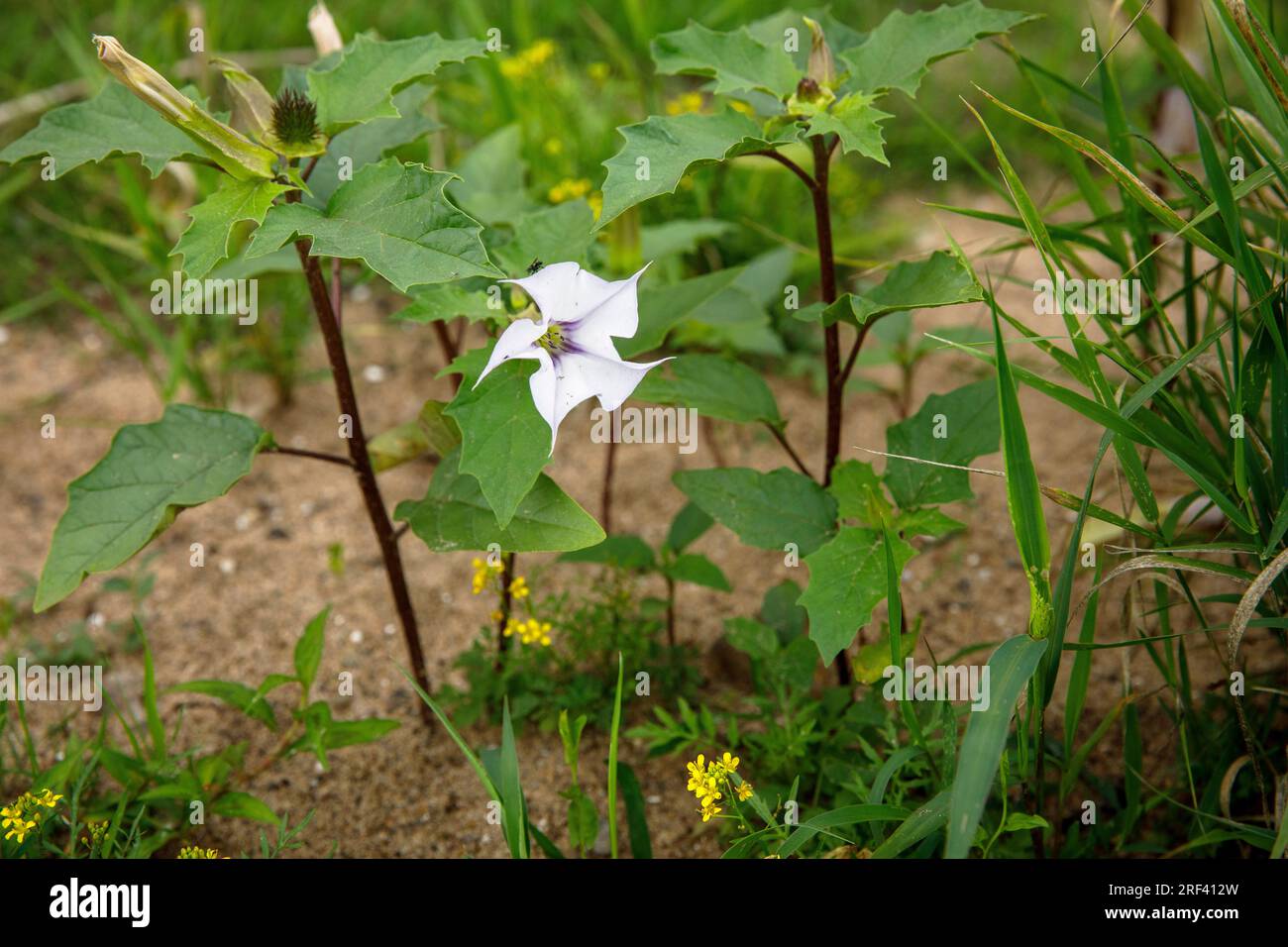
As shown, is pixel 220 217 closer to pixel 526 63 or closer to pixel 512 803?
pixel 512 803

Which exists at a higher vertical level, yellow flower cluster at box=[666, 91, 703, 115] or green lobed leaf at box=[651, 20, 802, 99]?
yellow flower cluster at box=[666, 91, 703, 115]

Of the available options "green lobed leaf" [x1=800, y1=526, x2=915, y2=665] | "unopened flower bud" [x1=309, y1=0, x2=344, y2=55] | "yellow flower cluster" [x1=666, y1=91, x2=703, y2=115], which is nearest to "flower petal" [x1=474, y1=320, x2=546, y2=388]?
"green lobed leaf" [x1=800, y1=526, x2=915, y2=665]

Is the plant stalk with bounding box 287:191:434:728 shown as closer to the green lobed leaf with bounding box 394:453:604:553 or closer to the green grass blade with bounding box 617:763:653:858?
the green lobed leaf with bounding box 394:453:604:553

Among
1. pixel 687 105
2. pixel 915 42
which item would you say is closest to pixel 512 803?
pixel 915 42

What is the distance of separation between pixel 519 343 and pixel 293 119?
0.46m

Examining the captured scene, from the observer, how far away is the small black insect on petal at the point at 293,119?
59.7 inches

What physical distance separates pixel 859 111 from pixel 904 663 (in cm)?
81

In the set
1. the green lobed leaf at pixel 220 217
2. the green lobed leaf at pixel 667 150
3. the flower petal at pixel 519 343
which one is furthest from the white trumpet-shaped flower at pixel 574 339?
the green lobed leaf at pixel 220 217

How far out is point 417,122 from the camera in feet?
5.90

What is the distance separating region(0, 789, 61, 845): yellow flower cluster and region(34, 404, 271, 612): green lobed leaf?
11.1 inches

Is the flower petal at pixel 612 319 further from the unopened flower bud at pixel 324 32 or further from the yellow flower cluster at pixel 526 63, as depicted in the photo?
the yellow flower cluster at pixel 526 63

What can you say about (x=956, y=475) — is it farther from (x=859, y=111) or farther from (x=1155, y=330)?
(x=1155, y=330)

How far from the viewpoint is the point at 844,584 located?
154cm

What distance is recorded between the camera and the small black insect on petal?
59.7 inches
